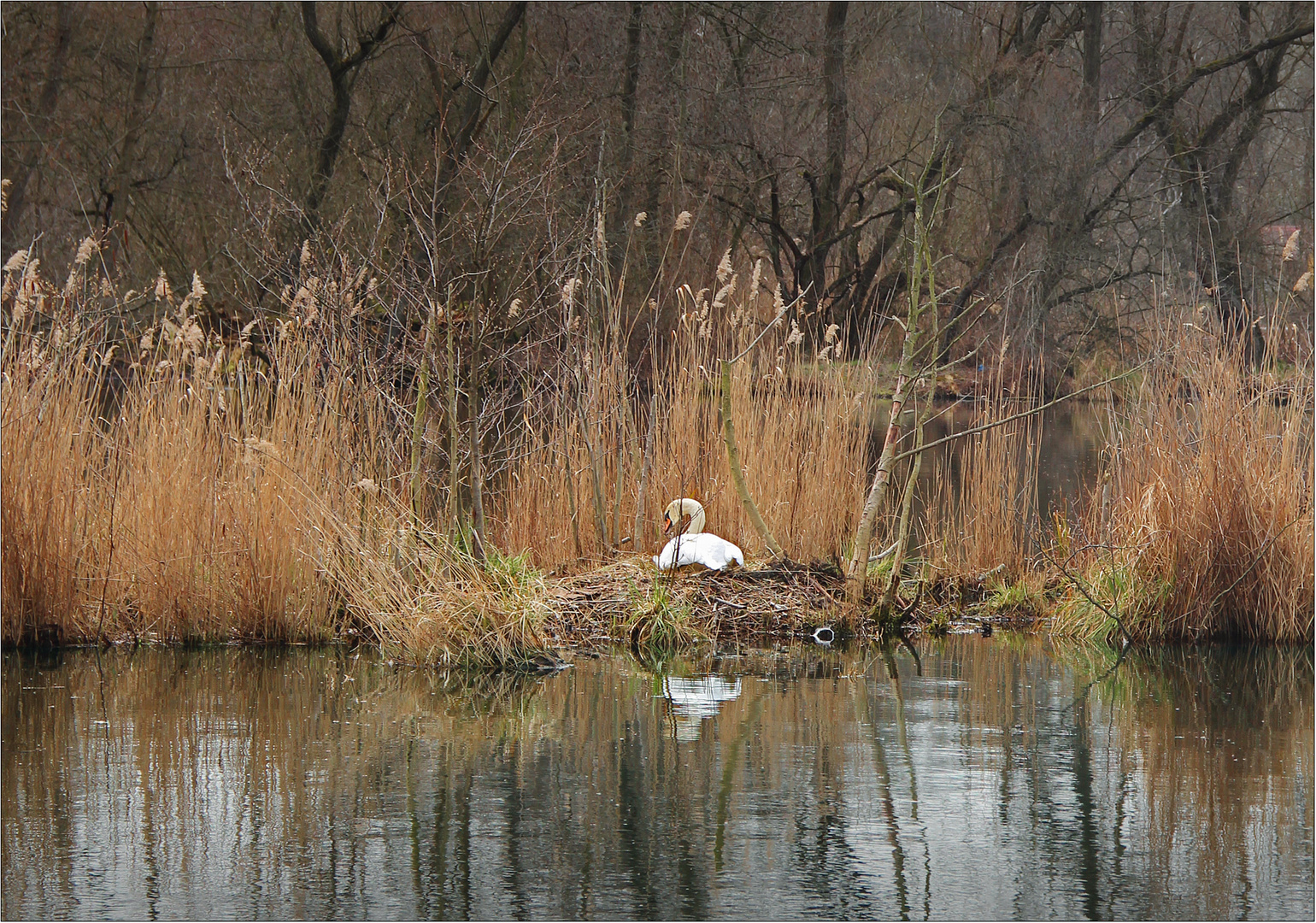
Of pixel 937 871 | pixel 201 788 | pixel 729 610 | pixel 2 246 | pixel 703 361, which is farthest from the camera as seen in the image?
pixel 2 246

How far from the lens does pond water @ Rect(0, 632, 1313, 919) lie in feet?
11.3

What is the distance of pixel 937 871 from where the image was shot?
11.8 ft

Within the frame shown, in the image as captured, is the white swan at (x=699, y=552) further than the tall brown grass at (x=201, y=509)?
Yes

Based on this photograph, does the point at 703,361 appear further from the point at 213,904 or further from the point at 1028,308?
the point at 1028,308

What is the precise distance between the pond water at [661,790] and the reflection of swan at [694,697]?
0.02m

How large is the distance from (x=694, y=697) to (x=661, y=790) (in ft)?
4.29

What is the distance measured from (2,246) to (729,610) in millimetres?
13022

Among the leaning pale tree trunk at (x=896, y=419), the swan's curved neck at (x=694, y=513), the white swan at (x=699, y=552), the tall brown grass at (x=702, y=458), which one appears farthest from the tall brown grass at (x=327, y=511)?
the leaning pale tree trunk at (x=896, y=419)

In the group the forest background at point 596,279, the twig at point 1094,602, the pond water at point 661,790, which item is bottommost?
the pond water at point 661,790

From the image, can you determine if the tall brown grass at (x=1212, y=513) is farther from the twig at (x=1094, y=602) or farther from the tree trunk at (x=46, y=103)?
the tree trunk at (x=46, y=103)

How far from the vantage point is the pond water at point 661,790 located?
135 inches

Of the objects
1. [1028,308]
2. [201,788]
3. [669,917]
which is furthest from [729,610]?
[1028,308]

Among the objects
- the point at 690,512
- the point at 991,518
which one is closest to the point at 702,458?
the point at 690,512

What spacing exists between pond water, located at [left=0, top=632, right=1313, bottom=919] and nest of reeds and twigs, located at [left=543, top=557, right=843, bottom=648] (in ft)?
1.33
